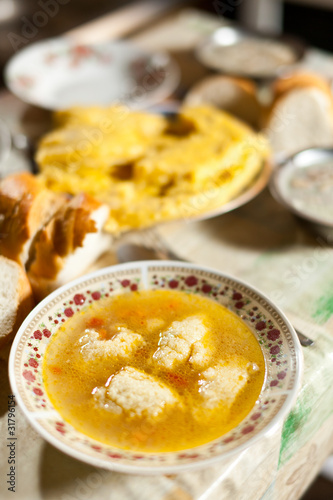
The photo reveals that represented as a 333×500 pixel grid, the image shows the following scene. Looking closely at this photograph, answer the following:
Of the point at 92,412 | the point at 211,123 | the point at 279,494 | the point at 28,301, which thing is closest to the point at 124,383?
the point at 92,412

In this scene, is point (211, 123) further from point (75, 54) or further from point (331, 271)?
point (75, 54)

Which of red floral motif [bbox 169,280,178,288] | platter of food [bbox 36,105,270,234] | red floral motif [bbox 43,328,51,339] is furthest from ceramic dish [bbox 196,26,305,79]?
red floral motif [bbox 43,328,51,339]

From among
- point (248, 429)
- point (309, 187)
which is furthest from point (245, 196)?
point (248, 429)

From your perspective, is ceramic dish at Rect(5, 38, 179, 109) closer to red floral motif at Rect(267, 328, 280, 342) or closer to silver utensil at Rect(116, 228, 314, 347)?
silver utensil at Rect(116, 228, 314, 347)

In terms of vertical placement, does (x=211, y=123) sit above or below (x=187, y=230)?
above

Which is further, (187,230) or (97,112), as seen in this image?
(97,112)

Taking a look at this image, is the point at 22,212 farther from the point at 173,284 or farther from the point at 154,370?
the point at 154,370
